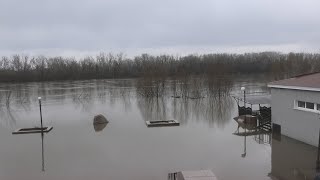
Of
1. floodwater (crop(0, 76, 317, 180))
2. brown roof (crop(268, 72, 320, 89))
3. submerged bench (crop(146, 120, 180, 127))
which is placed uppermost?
brown roof (crop(268, 72, 320, 89))

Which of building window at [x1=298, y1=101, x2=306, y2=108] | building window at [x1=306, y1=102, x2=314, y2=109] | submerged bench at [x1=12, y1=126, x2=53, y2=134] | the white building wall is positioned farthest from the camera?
submerged bench at [x1=12, y1=126, x2=53, y2=134]

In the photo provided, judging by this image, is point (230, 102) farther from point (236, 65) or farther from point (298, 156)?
point (236, 65)

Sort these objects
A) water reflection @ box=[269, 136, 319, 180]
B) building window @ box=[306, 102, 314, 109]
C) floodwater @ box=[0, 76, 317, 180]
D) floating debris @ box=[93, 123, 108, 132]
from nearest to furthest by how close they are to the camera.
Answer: water reflection @ box=[269, 136, 319, 180] < floodwater @ box=[0, 76, 317, 180] < building window @ box=[306, 102, 314, 109] < floating debris @ box=[93, 123, 108, 132]

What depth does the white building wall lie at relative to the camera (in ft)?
54.6

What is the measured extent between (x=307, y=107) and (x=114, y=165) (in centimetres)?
909

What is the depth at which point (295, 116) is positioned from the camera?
1816 cm

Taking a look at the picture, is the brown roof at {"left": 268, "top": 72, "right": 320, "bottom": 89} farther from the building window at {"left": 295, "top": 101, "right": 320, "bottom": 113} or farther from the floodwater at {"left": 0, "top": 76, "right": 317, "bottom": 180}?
the floodwater at {"left": 0, "top": 76, "right": 317, "bottom": 180}

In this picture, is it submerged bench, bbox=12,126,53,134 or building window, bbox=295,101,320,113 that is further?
submerged bench, bbox=12,126,53,134

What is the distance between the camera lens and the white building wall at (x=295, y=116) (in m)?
16.6

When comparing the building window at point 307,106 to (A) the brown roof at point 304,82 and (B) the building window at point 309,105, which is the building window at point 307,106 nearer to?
(B) the building window at point 309,105

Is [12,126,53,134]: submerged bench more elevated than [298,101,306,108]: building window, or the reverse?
[298,101,306,108]: building window

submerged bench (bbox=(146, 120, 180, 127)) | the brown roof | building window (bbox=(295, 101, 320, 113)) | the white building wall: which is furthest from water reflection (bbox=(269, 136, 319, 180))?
submerged bench (bbox=(146, 120, 180, 127))

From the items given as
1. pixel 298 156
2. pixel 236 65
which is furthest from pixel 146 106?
pixel 236 65

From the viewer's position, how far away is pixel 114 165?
15.6 m
